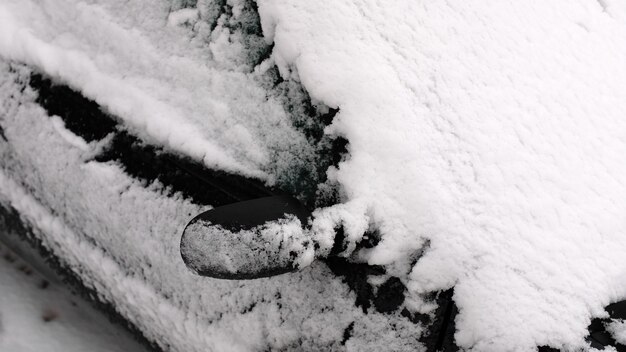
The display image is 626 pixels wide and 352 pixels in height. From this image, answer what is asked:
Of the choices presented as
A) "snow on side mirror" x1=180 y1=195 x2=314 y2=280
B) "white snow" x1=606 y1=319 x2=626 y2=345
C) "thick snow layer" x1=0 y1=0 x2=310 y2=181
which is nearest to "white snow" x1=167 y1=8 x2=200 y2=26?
"thick snow layer" x1=0 y1=0 x2=310 y2=181

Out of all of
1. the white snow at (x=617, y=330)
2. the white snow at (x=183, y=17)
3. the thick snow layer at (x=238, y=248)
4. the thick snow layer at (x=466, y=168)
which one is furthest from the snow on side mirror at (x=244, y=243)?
the white snow at (x=617, y=330)

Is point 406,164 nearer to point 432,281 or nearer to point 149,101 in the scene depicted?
point 432,281

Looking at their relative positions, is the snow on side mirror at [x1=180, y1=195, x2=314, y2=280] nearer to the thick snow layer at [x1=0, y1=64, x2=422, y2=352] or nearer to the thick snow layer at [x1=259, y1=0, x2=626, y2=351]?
the thick snow layer at [x1=259, y1=0, x2=626, y2=351]

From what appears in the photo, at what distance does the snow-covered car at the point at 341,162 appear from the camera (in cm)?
115

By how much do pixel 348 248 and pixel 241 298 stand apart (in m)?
0.36

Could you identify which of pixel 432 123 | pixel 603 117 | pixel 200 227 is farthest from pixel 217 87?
pixel 603 117

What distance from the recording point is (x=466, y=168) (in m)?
1.20

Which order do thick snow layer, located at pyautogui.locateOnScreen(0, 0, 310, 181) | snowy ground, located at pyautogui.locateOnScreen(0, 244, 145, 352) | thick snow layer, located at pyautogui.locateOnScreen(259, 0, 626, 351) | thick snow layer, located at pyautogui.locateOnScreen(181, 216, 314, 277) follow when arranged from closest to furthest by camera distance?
thick snow layer, located at pyautogui.locateOnScreen(181, 216, 314, 277) < thick snow layer, located at pyautogui.locateOnScreen(259, 0, 626, 351) < thick snow layer, located at pyautogui.locateOnScreen(0, 0, 310, 181) < snowy ground, located at pyautogui.locateOnScreen(0, 244, 145, 352)

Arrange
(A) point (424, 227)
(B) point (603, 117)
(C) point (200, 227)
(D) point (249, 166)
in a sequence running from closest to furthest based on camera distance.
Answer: (C) point (200, 227) < (A) point (424, 227) < (D) point (249, 166) < (B) point (603, 117)

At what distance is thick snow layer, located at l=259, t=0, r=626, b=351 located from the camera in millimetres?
1140

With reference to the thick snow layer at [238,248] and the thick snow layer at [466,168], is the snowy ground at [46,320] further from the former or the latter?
the thick snow layer at [466,168]

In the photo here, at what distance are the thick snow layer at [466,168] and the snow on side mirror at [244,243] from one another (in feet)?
0.36

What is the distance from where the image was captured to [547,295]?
3.80ft

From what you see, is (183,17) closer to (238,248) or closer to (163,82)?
(163,82)
